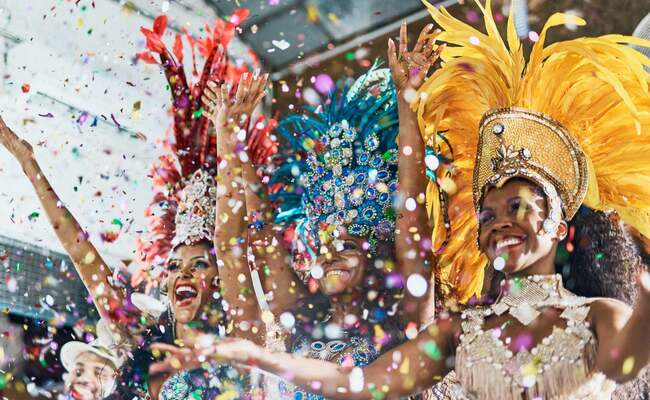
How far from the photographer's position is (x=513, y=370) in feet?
5.96

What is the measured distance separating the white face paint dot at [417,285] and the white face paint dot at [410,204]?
0.16 m

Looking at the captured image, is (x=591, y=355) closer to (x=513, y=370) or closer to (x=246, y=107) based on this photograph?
(x=513, y=370)

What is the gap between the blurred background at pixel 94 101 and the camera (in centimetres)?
332

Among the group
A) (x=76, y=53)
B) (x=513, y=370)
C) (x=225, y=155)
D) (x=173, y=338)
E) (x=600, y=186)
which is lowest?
(x=513, y=370)

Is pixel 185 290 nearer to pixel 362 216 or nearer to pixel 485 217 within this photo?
pixel 362 216

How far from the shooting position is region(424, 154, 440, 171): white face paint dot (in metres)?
2.15

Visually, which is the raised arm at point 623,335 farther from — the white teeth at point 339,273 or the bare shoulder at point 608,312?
the white teeth at point 339,273

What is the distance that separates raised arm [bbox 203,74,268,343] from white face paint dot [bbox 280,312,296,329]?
7 cm

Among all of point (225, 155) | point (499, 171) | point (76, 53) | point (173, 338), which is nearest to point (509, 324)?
point (499, 171)

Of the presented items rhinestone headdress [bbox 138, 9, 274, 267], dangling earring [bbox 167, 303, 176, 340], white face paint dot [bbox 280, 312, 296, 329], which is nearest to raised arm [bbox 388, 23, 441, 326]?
white face paint dot [bbox 280, 312, 296, 329]

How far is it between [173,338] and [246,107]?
30.4 inches

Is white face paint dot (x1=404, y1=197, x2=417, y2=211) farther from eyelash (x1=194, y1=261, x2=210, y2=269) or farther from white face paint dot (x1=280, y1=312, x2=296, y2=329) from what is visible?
eyelash (x1=194, y1=261, x2=210, y2=269)

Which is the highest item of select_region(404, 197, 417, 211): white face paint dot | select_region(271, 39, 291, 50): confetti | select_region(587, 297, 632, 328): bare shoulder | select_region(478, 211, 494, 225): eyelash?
select_region(271, 39, 291, 50): confetti

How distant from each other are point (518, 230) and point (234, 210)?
91 cm
